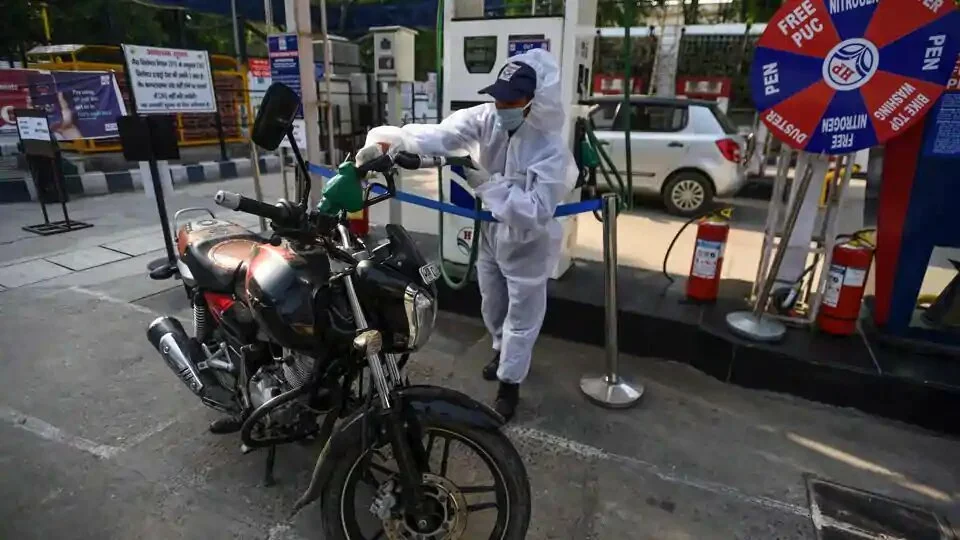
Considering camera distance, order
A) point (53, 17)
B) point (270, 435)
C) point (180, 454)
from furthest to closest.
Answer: point (53, 17) → point (180, 454) → point (270, 435)

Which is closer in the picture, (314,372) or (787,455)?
(314,372)

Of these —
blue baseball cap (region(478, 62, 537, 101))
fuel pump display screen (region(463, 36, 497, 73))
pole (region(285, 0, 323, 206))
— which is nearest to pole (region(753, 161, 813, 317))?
blue baseball cap (region(478, 62, 537, 101))

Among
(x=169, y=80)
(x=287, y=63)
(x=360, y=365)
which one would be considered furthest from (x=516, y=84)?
(x=169, y=80)

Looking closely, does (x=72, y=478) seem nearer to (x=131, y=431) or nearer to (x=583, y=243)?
(x=131, y=431)

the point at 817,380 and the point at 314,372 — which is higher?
the point at 314,372

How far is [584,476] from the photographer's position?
2363 mm

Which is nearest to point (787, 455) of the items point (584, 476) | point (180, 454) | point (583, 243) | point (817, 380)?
point (817, 380)

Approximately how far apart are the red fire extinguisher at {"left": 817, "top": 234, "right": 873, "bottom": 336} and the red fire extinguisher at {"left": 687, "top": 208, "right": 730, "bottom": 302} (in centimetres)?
58

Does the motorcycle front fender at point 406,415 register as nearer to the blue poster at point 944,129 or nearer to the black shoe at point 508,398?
the black shoe at point 508,398

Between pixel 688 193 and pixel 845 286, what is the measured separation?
4.49m

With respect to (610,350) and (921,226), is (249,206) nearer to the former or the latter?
(610,350)

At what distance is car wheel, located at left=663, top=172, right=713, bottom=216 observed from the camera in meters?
7.24

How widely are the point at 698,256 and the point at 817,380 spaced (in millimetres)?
965

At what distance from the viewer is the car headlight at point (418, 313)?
161cm
